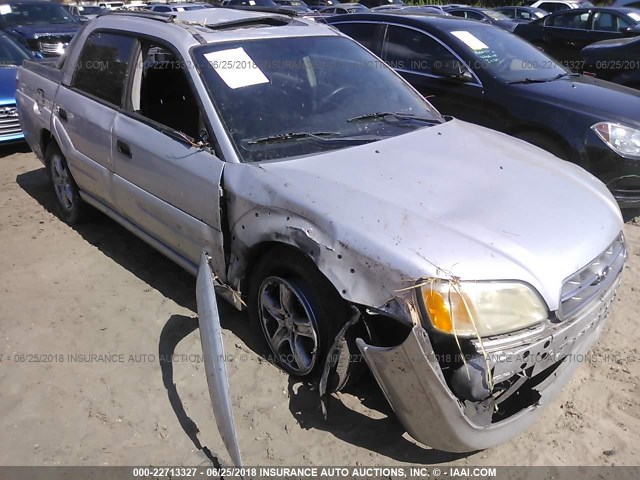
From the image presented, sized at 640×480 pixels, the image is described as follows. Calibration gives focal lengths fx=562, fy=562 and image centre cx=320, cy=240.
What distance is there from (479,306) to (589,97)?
3796 mm

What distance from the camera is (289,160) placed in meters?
2.82

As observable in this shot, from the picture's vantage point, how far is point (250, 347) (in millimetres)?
3229

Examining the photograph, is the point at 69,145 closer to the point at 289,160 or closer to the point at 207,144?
the point at 207,144

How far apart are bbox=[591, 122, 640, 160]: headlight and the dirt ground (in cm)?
124

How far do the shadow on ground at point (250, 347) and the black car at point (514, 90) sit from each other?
122 inches

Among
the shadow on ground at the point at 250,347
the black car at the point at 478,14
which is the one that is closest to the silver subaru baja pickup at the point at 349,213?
the shadow on ground at the point at 250,347

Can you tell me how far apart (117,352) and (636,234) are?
4.19m

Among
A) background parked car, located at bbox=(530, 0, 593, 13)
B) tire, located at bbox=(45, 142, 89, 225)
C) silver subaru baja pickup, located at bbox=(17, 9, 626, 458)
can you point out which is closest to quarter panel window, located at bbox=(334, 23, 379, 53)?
silver subaru baja pickup, located at bbox=(17, 9, 626, 458)

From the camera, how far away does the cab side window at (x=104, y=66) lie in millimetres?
3744

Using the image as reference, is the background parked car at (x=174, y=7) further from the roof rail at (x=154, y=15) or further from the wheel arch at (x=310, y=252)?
the wheel arch at (x=310, y=252)

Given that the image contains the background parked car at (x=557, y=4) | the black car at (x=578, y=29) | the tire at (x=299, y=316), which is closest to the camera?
the tire at (x=299, y=316)

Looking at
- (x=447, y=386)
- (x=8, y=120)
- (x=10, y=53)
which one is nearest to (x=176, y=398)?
(x=447, y=386)

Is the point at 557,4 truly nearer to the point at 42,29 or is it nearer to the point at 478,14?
the point at 478,14

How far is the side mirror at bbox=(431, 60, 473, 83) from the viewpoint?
537cm
